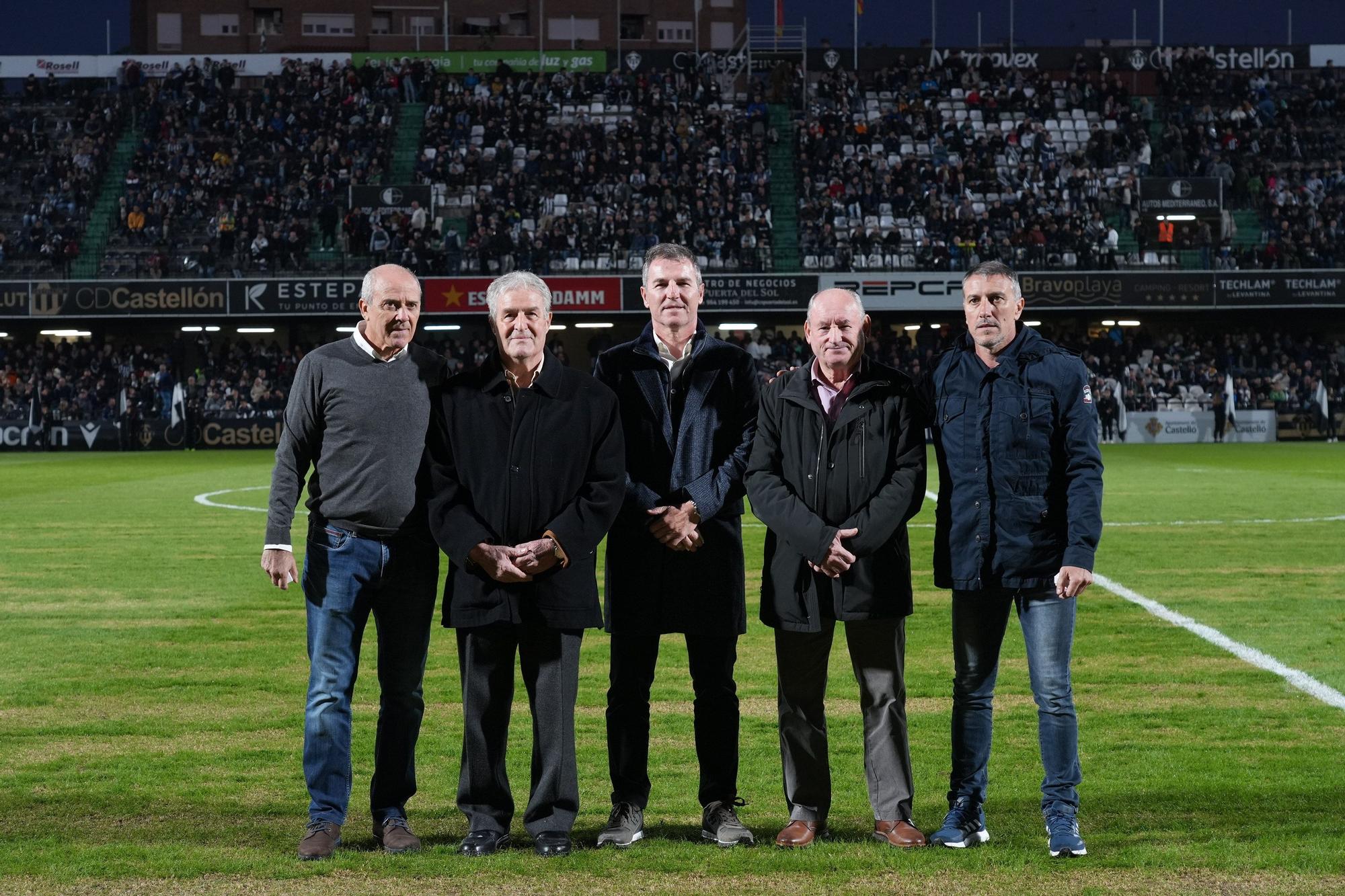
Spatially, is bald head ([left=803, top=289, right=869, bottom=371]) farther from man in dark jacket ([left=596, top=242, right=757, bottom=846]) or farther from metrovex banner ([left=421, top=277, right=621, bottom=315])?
metrovex banner ([left=421, top=277, right=621, bottom=315])

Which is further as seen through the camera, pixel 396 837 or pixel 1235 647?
pixel 1235 647

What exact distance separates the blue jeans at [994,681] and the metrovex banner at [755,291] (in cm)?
3964

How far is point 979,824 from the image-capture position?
5.87 meters

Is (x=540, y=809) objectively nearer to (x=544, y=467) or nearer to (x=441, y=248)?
(x=544, y=467)

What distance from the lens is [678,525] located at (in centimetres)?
594

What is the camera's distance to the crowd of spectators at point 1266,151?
47.1 metres

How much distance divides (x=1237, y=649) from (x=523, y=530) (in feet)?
21.3

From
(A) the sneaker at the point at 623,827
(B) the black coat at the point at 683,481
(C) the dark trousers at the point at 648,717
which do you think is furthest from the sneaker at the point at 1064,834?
(A) the sneaker at the point at 623,827

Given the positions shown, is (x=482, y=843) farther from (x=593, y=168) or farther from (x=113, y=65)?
(x=113, y=65)

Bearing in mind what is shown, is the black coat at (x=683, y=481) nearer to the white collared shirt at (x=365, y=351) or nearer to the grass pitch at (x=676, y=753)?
the white collared shirt at (x=365, y=351)

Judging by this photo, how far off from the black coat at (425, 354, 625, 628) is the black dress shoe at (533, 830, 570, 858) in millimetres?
810

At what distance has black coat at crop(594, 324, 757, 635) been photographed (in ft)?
19.8

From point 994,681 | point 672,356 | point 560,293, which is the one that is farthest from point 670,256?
point 560,293

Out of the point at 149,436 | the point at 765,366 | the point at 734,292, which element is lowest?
the point at 149,436
